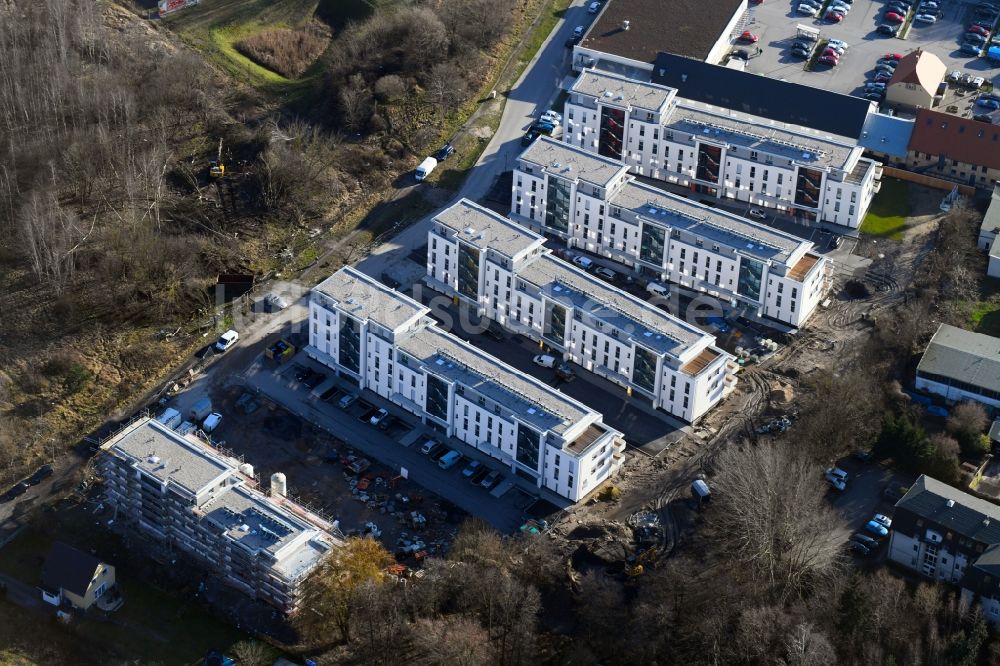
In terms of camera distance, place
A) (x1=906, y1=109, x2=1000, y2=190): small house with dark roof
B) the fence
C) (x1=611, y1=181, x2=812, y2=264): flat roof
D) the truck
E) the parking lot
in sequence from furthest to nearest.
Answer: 1. the parking lot
2. the fence
3. (x1=906, y1=109, x2=1000, y2=190): small house with dark roof
4. (x1=611, y1=181, x2=812, y2=264): flat roof
5. the truck

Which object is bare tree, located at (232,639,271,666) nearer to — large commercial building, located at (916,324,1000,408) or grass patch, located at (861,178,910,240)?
large commercial building, located at (916,324,1000,408)

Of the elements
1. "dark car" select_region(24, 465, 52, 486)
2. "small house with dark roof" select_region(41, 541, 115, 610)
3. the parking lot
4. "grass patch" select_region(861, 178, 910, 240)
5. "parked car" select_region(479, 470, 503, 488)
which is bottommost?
A: "small house with dark roof" select_region(41, 541, 115, 610)

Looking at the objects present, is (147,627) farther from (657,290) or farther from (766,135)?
(766,135)

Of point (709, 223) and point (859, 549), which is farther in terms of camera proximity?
point (709, 223)

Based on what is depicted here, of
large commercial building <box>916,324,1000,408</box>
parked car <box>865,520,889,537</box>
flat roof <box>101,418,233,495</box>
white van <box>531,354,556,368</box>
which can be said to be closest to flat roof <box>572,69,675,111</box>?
white van <box>531,354,556,368</box>

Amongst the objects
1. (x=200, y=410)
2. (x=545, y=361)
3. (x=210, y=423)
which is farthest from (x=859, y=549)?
(x=200, y=410)
